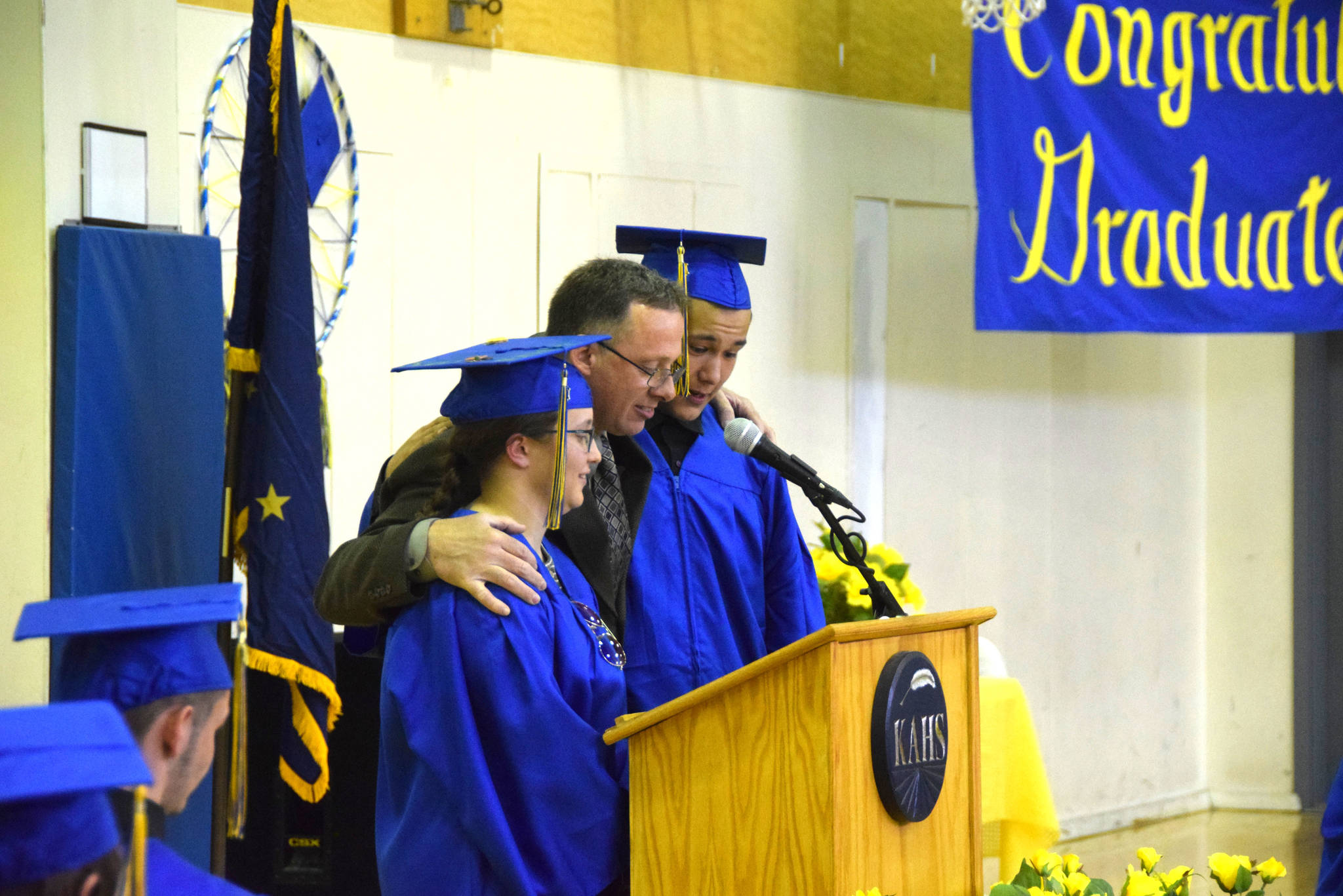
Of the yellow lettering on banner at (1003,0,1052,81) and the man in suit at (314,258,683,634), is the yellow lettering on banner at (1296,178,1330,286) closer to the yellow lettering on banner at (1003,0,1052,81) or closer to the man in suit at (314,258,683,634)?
the yellow lettering on banner at (1003,0,1052,81)

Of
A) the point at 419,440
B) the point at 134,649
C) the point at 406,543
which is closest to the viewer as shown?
the point at 134,649

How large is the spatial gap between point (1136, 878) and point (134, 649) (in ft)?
4.38

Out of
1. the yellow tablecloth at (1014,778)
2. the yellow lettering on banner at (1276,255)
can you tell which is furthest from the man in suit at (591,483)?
the yellow lettering on banner at (1276,255)

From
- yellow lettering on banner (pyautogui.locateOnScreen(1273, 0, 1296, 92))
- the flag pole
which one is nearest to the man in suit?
the flag pole

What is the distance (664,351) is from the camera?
90.1 inches

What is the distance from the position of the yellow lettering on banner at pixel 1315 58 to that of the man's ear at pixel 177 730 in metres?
5.18

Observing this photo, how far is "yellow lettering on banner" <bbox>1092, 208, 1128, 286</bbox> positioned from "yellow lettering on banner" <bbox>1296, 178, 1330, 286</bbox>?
2.43 feet

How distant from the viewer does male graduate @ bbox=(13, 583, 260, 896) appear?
134 centimetres

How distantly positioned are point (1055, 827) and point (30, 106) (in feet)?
10.4

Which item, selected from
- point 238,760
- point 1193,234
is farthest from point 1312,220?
point 238,760

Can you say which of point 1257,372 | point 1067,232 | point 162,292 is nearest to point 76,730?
point 162,292

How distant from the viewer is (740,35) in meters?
4.95

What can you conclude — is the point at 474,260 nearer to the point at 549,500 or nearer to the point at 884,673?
the point at 549,500

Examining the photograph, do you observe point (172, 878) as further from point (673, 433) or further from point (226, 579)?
point (226, 579)
